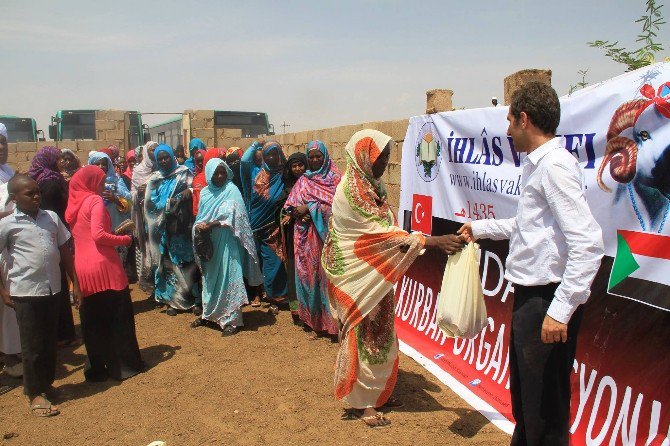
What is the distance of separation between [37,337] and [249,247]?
2478 mm

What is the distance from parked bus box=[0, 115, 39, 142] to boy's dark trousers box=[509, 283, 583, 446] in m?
17.5

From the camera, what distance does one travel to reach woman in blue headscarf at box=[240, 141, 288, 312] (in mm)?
6691

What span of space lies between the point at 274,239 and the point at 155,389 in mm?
2579

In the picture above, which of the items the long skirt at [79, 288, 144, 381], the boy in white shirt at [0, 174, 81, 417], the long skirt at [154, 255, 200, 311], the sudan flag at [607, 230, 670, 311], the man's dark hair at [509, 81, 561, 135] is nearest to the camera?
Result: the man's dark hair at [509, 81, 561, 135]

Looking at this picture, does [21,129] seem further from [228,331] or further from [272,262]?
[228,331]

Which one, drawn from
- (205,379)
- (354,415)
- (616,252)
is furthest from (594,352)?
(205,379)

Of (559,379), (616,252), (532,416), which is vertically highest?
(616,252)

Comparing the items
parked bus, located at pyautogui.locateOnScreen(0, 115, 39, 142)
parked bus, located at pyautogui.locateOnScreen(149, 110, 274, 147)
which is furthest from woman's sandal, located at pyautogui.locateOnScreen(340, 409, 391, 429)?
parked bus, located at pyautogui.locateOnScreen(0, 115, 39, 142)

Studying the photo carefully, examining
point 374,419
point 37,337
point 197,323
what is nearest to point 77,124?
point 197,323

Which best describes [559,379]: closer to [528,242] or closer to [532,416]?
[532,416]

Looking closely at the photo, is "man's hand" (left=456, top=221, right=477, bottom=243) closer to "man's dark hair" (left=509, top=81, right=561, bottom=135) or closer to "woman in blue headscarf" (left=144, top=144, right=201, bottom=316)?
"man's dark hair" (left=509, top=81, right=561, bottom=135)

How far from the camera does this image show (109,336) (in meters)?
4.72

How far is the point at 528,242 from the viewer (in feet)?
7.76

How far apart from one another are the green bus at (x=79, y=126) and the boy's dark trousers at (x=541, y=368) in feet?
51.0
